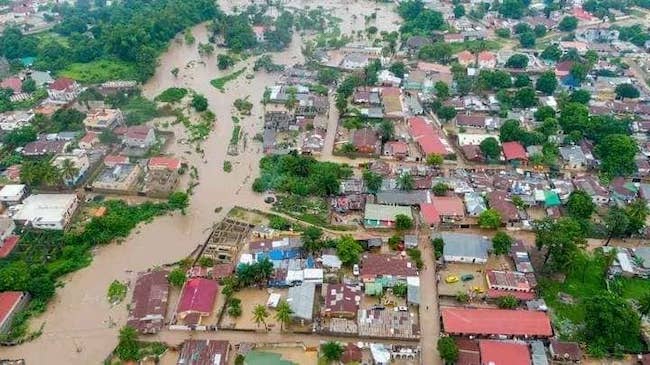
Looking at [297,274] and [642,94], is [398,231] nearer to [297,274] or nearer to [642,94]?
[297,274]

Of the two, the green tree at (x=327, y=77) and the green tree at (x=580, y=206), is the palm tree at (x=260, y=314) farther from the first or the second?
the green tree at (x=327, y=77)

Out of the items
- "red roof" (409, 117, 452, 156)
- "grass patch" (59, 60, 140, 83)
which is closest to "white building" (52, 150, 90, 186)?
"grass patch" (59, 60, 140, 83)

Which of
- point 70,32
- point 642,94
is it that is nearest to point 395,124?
point 642,94

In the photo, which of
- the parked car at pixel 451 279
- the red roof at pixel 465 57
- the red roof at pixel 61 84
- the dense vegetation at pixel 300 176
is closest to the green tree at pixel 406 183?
the dense vegetation at pixel 300 176

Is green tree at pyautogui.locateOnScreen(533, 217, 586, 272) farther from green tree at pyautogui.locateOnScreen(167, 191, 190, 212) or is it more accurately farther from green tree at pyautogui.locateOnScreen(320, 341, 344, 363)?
green tree at pyautogui.locateOnScreen(167, 191, 190, 212)

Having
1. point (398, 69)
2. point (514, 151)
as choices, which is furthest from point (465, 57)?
point (514, 151)

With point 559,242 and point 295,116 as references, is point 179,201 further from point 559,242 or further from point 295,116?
point 559,242
